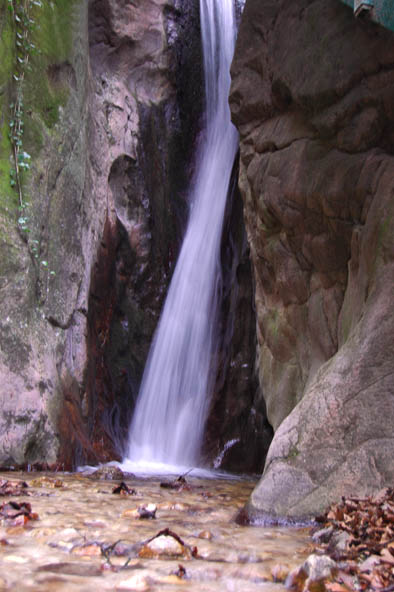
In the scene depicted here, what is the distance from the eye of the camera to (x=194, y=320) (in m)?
10.1

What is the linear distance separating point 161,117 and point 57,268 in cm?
531

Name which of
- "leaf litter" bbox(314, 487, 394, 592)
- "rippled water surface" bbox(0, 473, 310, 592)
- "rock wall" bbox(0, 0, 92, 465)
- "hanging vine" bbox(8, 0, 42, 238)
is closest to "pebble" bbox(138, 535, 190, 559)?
"rippled water surface" bbox(0, 473, 310, 592)

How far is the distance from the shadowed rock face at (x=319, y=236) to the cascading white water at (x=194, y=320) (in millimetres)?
2656

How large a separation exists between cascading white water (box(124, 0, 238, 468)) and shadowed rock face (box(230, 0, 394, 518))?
2.66m

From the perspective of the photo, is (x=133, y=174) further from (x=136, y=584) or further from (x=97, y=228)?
(x=136, y=584)

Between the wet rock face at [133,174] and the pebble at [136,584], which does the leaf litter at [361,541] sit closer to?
the pebble at [136,584]

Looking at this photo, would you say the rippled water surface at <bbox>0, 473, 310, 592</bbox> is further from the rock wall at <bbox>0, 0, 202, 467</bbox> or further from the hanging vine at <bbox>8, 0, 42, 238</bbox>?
the hanging vine at <bbox>8, 0, 42, 238</bbox>

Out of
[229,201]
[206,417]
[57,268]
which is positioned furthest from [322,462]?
[229,201]

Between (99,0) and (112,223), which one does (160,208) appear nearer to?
(112,223)

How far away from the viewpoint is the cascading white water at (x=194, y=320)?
9117 mm

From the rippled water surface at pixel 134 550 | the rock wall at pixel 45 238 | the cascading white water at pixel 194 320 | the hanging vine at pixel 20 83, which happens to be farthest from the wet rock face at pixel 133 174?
the rippled water surface at pixel 134 550

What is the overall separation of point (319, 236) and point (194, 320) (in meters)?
4.84

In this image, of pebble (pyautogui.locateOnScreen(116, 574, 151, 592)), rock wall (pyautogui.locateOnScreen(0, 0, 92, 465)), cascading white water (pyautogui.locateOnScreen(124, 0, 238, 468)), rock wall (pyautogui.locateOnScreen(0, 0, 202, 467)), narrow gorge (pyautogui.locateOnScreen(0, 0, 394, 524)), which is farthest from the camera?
cascading white water (pyautogui.locateOnScreen(124, 0, 238, 468))

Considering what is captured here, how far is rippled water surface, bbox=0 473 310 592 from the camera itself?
6.32ft
